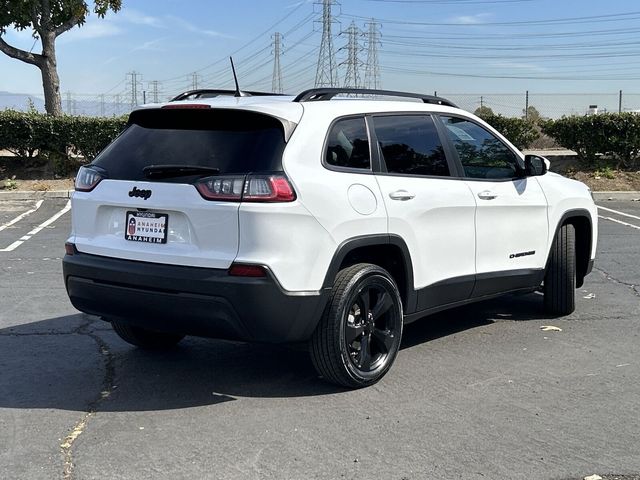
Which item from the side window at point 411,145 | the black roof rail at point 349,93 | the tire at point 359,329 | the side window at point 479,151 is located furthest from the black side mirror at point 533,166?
the tire at point 359,329

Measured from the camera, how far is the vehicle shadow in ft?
14.8

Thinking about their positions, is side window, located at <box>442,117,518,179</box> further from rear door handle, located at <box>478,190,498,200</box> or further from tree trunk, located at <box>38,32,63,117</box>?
tree trunk, located at <box>38,32,63,117</box>

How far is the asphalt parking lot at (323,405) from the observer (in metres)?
3.60

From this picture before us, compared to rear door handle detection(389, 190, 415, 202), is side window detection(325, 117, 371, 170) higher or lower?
higher

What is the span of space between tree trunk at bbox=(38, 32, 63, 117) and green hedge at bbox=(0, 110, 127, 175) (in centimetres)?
124

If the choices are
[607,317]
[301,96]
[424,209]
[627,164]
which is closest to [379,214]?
[424,209]

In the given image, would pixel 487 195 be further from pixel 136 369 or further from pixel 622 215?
pixel 622 215

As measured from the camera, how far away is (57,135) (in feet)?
A: 55.4

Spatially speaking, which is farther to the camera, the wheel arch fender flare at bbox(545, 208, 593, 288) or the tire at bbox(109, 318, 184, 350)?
the wheel arch fender flare at bbox(545, 208, 593, 288)

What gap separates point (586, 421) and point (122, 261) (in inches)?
109

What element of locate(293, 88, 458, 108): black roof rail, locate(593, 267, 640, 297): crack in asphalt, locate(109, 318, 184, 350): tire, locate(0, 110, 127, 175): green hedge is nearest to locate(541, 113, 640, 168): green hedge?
locate(593, 267, 640, 297): crack in asphalt

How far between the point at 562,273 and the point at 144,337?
11.2ft

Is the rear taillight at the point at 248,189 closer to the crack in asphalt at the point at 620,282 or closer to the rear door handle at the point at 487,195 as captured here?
the rear door handle at the point at 487,195

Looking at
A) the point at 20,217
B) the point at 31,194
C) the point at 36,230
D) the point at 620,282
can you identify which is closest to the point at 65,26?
the point at 31,194
